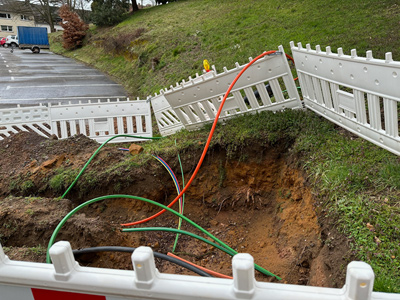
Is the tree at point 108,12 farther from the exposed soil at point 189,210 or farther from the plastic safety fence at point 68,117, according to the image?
the exposed soil at point 189,210

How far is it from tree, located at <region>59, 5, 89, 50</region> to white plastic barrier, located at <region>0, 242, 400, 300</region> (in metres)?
26.7

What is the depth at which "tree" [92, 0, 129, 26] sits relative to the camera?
76.9 feet

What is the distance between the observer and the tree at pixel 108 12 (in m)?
23.4

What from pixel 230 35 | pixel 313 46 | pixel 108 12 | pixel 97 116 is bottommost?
pixel 97 116

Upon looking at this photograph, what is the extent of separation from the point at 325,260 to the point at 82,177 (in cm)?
341

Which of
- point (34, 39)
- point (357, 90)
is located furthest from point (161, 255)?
point (34, 39)

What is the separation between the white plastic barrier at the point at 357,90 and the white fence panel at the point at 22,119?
209 inches

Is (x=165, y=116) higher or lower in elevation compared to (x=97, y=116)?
lower

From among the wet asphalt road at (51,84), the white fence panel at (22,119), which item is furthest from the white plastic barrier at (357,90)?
the wet asphalt road at (51,84)

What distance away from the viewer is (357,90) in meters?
3.04

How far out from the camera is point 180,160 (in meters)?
4.57

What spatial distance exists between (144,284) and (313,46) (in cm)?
676

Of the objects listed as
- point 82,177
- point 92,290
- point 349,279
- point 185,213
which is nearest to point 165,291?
point 92,290

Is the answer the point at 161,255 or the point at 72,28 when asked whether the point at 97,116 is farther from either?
the point at 72,28
